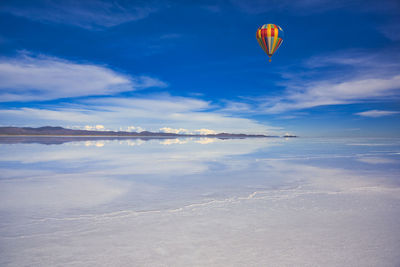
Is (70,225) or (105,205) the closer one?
(70,225)

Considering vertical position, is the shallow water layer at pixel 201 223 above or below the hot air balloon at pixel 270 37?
below

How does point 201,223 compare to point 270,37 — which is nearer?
point 201,223

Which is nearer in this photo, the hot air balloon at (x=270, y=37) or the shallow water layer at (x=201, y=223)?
the shallow water layer at (x=201, y=223)

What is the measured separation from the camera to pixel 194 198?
6105mm

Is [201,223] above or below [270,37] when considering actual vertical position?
below

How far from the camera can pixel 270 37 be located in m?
27.1

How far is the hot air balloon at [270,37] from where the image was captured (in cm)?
2717

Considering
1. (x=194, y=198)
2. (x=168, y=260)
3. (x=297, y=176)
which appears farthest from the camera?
(x=297, y=176)

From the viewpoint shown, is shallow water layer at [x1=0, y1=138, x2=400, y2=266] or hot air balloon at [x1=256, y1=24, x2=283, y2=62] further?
hot air balloon at [x1=256, y1=24, x2=283, y2=62]

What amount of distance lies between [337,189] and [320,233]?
351 cm

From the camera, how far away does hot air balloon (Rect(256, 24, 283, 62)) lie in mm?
27172

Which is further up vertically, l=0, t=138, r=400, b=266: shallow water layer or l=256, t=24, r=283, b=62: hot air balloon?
l=256, t=24, r=283, b=62: hot air balloon

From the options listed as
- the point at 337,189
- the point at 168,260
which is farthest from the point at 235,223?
the point at 337,189

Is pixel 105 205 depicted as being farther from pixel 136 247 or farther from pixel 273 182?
pixel 273 182
